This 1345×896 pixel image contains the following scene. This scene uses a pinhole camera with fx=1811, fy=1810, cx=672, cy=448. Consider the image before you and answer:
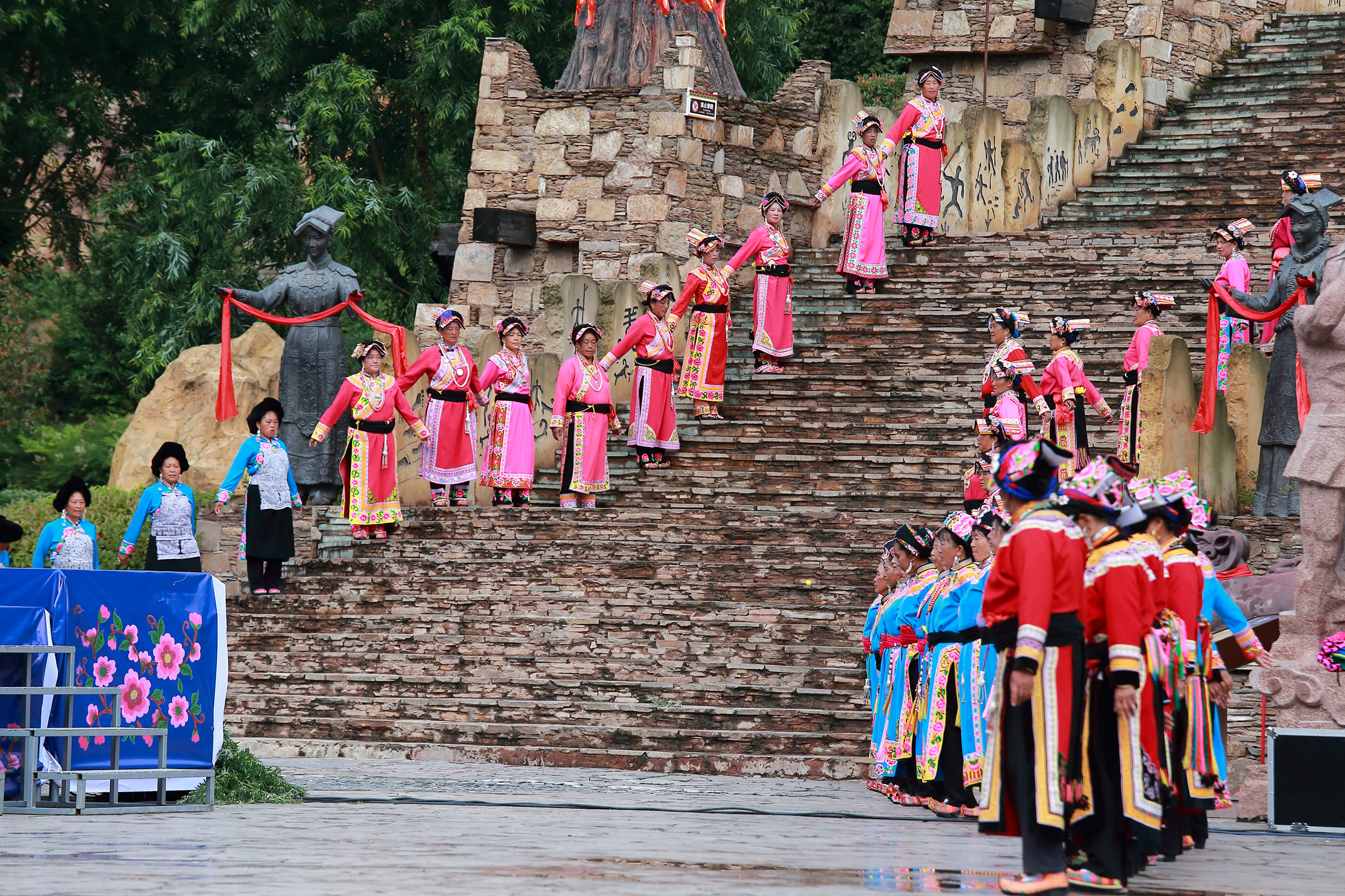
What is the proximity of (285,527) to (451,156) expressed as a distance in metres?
12.7

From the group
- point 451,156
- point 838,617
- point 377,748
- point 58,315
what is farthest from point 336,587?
point 58,315

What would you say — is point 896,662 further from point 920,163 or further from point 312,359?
point 920,163

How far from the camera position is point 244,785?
9.82m

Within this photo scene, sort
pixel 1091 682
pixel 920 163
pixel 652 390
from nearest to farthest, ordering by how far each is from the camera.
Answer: pixel 1091 682 → pixel 652 390 → pixel 920 163

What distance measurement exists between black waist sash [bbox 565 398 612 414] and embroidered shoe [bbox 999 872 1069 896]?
30.6 ft

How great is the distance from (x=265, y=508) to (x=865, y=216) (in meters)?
6.83

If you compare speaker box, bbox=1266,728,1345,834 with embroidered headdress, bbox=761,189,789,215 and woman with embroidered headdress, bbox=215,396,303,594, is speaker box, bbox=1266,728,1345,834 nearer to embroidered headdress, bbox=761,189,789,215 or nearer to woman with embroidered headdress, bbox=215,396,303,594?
woman with embroidered headdress, bbox=215,396,303,594

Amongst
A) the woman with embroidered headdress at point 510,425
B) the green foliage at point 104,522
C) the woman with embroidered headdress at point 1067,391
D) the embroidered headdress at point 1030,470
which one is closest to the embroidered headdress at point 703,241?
the woman with embroidered headdress at point 510,425

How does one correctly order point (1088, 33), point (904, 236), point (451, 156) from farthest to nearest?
1. point (451, 156)
2. point (1088, 33)
3. point (904, 236)

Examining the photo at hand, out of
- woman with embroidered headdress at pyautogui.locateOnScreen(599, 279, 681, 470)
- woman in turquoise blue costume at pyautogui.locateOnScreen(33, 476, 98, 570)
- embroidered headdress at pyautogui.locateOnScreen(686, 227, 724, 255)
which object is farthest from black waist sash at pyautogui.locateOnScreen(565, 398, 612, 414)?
woman in turquoise blue costume at pyautogui.locateOnScreen(33, 476, 98, 570)

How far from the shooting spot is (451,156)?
1045 inches

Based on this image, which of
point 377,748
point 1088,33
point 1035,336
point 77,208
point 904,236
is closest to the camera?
point 377,748

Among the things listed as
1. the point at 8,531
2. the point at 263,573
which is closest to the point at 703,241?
the point at 263,573

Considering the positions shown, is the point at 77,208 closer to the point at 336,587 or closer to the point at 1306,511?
the point at 336,587
